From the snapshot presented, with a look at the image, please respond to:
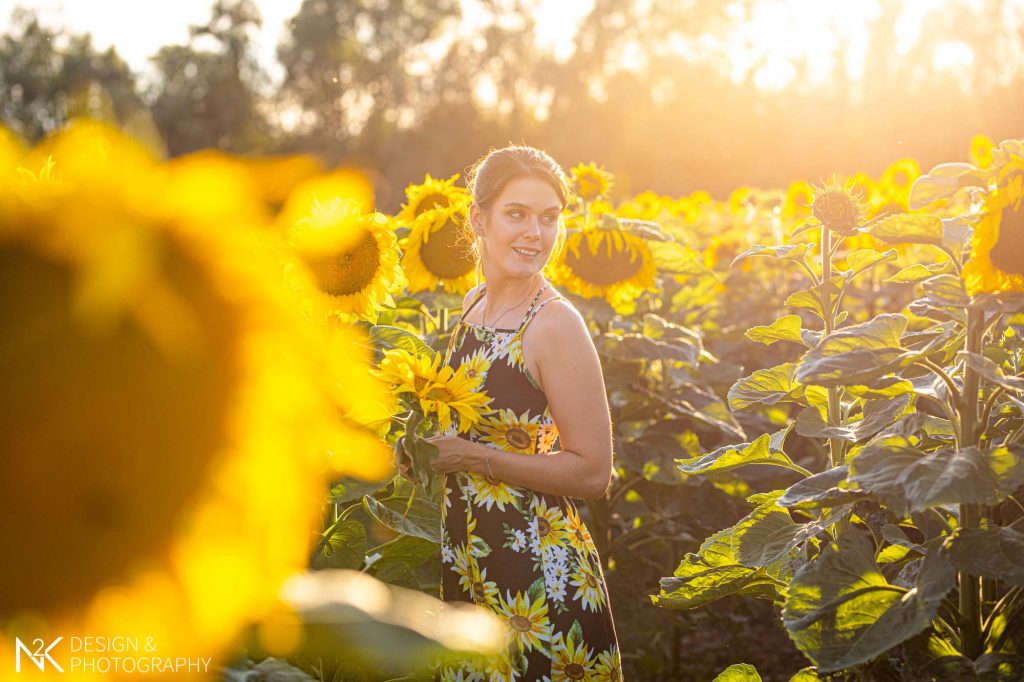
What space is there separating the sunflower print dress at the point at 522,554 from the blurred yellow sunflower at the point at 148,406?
1.76 m

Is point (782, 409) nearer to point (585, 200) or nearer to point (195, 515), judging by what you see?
point (585, 200)

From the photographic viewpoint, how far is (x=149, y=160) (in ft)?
1.05

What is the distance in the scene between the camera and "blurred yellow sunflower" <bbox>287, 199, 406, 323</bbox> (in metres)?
2.15

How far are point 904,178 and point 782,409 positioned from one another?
1850 millimetres

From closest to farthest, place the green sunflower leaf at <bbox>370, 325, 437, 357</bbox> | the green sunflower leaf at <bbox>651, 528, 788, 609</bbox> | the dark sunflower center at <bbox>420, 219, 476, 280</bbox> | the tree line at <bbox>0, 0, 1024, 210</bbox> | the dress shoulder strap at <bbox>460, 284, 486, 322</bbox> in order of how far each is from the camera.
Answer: the green sunflower leaf at <bbox>651, 528, 788, 609</bbox>
the green sunflower leaf at <bbox>370, 325, 437, 357</bbox>
the dress shoulder strap at <bbox>460, 284, 486, 322</bbox>
the dark sunflower center at <bbox>420, 219, 476, 280</bbox>
the tree line at <bbox>0, 0, 1024, 210</bbox>

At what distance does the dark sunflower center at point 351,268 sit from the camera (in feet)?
7.30

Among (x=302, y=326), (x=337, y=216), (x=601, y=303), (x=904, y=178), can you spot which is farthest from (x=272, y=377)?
(x=904, y=178)

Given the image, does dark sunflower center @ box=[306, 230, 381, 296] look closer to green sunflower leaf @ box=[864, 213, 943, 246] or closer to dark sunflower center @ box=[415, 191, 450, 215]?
dark sunflower center @ box=[415, 191, 450, 215]

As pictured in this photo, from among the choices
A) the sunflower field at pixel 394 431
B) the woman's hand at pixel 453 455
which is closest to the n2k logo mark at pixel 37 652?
the sunflower field at pixel 394 431

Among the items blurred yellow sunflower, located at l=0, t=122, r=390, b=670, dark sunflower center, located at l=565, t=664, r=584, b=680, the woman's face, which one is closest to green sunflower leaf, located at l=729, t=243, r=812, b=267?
the woman's face

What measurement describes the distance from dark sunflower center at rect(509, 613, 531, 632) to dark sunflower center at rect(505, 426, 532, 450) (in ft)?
1.21

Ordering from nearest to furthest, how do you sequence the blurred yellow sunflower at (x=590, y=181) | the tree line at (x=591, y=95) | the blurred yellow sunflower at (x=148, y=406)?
the blurred yellow sunflower at (x=148, y=406)
the blurred yellow sunflower at (x=590, y=181)
the tree line at (x=591, y=95)

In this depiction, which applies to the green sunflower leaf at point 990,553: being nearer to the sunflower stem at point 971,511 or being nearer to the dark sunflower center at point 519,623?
the sunflower stem at point 971,511

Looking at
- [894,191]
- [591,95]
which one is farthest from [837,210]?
[591,95]
